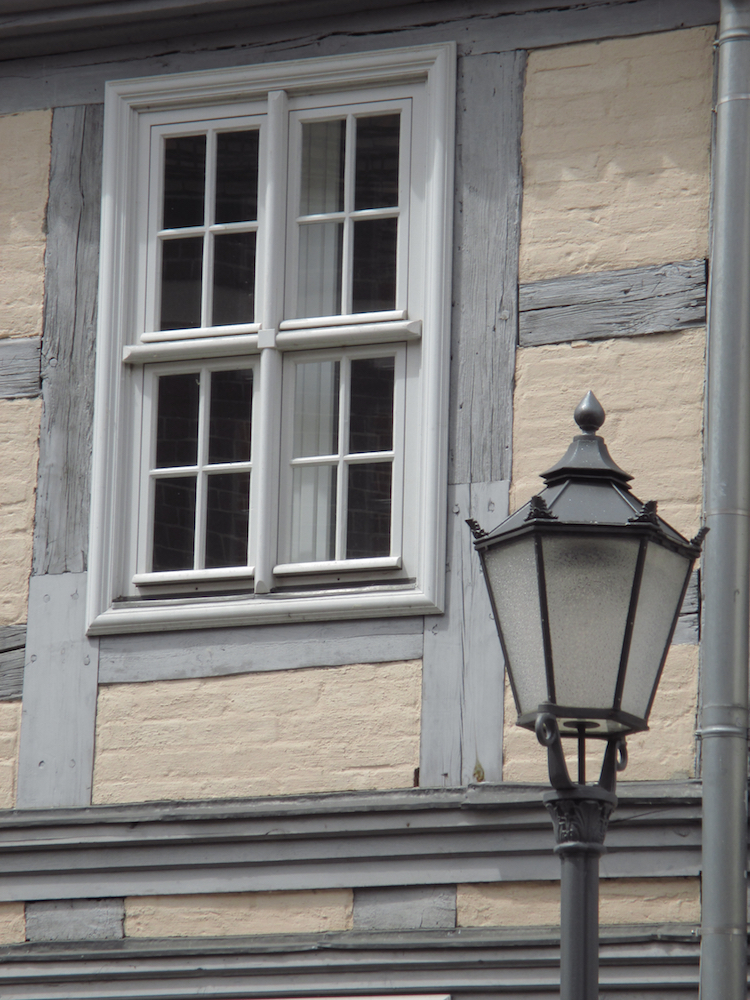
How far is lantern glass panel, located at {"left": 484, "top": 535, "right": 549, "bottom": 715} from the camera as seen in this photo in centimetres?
413

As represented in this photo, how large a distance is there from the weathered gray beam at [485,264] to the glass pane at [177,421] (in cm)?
105

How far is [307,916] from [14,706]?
1.40m

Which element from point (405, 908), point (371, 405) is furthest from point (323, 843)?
point (371, 405)

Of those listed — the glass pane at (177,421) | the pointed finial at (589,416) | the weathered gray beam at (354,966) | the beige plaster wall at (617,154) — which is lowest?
the weathered gray beam at (354,966)

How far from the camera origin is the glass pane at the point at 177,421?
6855mm

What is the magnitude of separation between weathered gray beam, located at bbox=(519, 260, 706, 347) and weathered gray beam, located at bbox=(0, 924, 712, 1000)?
2087 millimetres

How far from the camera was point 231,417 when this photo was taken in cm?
684

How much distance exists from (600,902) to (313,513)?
1.80 m

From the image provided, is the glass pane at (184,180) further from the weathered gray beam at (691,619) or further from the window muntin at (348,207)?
the weathered gray beam at (691,619)

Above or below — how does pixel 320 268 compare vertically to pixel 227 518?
above

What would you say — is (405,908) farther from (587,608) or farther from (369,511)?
(587,608)

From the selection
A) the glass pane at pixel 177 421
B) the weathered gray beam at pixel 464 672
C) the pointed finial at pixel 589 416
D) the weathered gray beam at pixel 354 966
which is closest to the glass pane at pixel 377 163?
the glass pane at pixel 177 421

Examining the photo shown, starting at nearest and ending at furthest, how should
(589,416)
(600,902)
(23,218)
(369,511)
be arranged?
(589,416), (600,902), (369,511), (23,218)

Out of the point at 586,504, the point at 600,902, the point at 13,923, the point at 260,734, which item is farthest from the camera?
the point at 13,923
